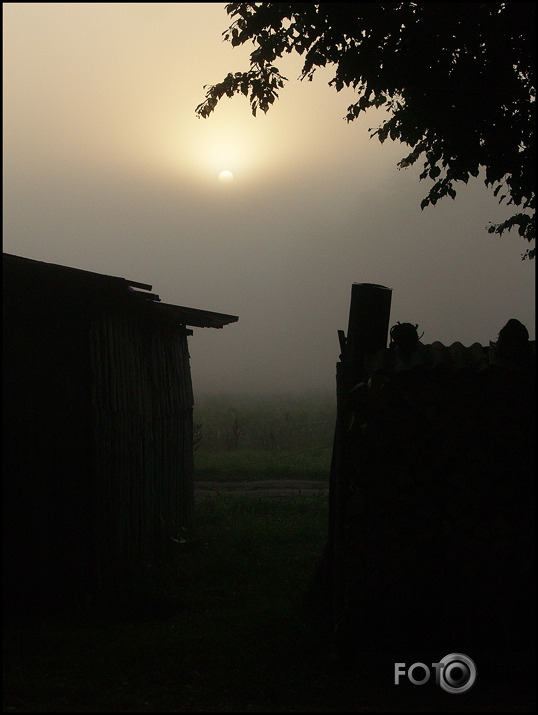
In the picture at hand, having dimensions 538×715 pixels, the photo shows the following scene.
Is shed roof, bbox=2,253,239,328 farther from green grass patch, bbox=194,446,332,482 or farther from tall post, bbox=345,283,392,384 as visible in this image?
green grass patch, bbox=194,446,332,482

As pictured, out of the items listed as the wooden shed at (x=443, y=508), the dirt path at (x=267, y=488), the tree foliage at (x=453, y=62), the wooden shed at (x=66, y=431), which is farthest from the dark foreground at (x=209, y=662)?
the dirt path at (x=267, y=488)

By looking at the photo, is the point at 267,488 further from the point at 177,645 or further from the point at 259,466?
the point at 177,645

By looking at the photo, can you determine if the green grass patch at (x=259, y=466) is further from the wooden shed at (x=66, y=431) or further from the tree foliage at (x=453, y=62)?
the tree foliage at (x=453, y=62)

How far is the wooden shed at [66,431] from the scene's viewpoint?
27.0 feet

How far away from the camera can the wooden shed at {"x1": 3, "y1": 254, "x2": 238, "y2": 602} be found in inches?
324

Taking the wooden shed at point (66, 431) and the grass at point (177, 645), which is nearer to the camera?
the grass at point (177, 645)

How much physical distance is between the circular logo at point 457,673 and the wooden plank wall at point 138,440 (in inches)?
180

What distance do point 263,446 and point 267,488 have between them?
28.9ft

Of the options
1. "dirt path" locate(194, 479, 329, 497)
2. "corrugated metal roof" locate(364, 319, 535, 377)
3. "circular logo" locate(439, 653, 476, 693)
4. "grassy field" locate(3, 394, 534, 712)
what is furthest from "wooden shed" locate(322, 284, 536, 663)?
"dirt path" locate(194, 479, 329, 497)

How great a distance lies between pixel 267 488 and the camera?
1959 cm

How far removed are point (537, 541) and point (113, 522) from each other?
215 inches

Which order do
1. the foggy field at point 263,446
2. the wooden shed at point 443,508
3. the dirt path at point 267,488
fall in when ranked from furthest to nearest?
the foggy field at point 263,446, the dirt path at point 267,488, the wooden shed at point 443,508

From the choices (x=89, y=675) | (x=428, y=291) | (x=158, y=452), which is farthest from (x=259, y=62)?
(x=428, y=291)

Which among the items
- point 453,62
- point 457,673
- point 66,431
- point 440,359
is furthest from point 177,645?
point 453,62
